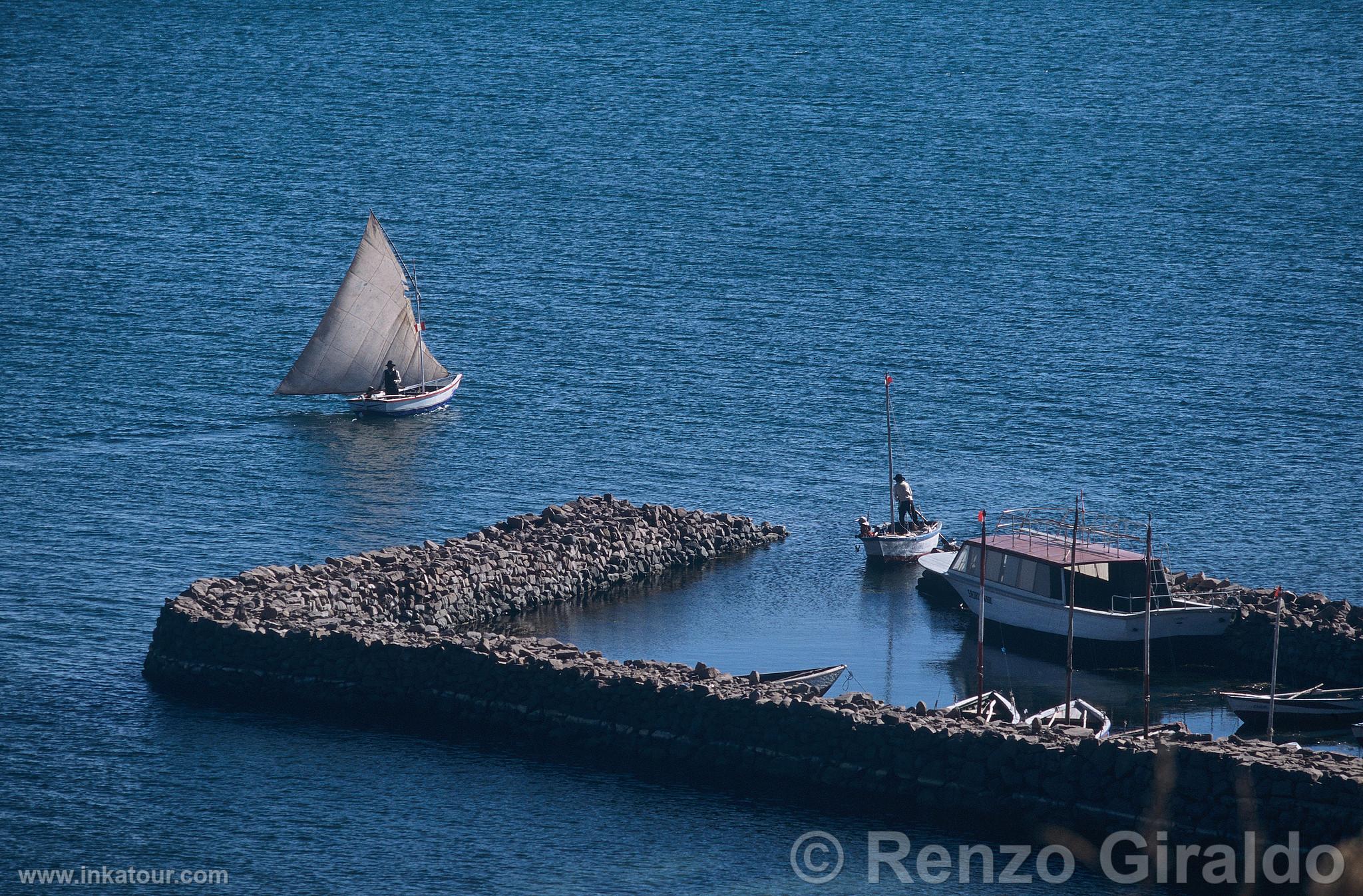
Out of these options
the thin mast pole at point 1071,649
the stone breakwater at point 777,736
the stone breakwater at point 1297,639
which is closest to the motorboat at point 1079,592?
the thin mast pole at point 1071,649

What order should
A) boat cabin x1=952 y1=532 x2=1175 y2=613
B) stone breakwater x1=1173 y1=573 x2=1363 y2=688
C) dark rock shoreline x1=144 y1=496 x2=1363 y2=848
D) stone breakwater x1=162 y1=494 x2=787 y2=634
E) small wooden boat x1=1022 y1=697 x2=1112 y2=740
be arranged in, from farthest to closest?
boat cabin x1=952 y1=532 x2=1175 y2=613
stone breakwater x1=162 y1=494 x2=787 y2=634
stone breakwater x1=1173 y1=573 x2=1363 y2=688
small wooden boat x1=1022 y1=697 x2=1112 y2=740
dark rock shoreline x1=144 y1=496 x2=1363 y2=848

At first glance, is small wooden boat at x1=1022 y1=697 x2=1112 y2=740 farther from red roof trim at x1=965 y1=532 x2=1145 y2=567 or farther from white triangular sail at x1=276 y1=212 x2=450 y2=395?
white triangular sail at x1=276 y1=212 x2=450 y2=395

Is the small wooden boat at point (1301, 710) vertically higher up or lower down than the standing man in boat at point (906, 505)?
lower down

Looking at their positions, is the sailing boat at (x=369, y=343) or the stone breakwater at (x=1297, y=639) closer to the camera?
the stone breakwater at (x=1297, y=639)

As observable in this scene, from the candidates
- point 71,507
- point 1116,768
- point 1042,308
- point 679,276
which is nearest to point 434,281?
point 679,276

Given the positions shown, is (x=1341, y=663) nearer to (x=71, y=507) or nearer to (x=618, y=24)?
(x=71, y=507)

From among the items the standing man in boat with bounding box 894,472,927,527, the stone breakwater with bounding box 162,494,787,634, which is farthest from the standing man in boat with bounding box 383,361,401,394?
the standing man in boat with bounding box 894,472,927,527

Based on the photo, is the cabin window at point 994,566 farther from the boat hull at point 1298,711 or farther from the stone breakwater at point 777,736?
the stone breakwater at point 777,736
